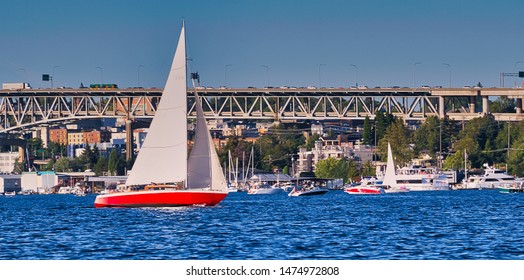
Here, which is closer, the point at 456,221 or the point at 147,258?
the point at 147,258

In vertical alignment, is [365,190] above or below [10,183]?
below

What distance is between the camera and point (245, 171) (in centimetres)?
18938

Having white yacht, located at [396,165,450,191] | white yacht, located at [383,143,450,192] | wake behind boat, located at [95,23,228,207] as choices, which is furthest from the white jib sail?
white yacht, located at [396,165,450,191]

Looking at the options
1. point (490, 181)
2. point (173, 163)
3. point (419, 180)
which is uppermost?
point (173, 163)

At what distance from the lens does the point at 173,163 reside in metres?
65.4

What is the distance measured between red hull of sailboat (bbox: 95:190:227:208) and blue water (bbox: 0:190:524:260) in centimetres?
47

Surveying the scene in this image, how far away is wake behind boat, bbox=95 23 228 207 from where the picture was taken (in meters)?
65.4

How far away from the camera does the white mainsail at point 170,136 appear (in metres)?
65.4

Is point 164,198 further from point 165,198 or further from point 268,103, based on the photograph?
point 268,103

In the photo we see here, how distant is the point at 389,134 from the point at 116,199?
106m

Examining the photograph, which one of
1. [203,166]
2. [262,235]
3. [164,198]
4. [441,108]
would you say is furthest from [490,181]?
[262,235]

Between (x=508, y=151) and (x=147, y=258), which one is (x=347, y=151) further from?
(x=147, y=258)

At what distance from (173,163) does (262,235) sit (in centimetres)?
1750
